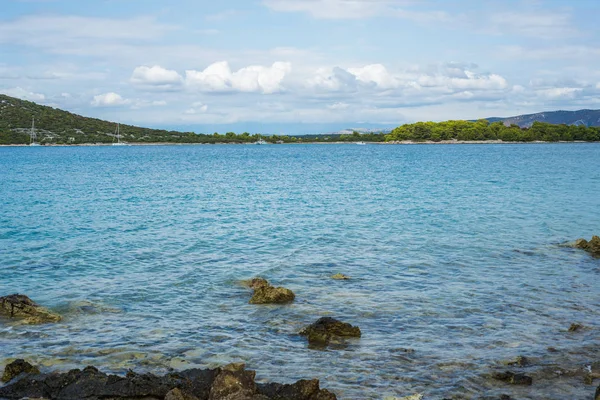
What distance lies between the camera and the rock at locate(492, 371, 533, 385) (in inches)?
460

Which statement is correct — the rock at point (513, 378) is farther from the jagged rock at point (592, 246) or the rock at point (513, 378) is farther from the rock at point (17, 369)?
the jagged rock at point (592, 246)

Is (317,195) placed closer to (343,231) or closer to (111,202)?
(111,202)

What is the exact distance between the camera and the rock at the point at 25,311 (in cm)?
1653

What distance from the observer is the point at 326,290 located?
65.7ft

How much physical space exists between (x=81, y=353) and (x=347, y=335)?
21.3 feet

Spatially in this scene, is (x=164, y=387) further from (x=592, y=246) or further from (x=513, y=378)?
(x=592, y=246)

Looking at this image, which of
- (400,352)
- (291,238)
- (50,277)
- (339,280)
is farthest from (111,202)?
(400,352)

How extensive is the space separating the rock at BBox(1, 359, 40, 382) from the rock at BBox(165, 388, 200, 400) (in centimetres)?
402

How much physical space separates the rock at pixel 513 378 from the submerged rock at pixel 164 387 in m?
3.93

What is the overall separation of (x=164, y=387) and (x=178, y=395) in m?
0.85

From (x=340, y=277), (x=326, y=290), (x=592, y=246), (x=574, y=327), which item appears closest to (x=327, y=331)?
(x=326, y=290)

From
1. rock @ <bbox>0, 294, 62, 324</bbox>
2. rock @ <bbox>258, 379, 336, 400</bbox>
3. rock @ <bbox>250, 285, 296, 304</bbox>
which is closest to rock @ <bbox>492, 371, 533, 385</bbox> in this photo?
rock @ <bbox>258, 379, 336, 400</bbox>

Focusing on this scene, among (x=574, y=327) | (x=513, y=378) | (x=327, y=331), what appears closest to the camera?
(x=513, y=378)

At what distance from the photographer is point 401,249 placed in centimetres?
2767
